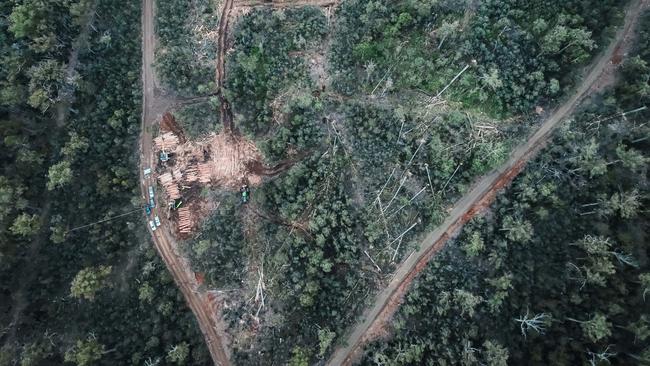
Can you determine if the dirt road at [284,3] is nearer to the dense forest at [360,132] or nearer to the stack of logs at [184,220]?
the dense forest at [360,132]

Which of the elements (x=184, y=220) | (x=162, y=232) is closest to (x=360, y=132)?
(x=184, y=220)

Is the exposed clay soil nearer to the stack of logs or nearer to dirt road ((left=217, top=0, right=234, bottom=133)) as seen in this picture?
dirt road ((left=217, top=0, right=234, bottom=133))

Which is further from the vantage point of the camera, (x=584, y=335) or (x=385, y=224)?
(x=385, y=224)

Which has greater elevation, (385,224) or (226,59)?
(226,59)

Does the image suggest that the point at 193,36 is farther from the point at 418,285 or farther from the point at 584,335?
the point at 584,335

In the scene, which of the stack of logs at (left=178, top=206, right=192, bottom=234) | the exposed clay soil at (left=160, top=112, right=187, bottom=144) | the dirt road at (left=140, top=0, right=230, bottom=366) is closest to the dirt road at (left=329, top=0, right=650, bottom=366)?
the dirt road at (left=140, top=0, right=230, bottom=366)

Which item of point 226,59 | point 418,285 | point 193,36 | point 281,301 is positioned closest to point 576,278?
point 418,285

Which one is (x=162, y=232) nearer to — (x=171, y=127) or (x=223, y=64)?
(x=171, y=127)
